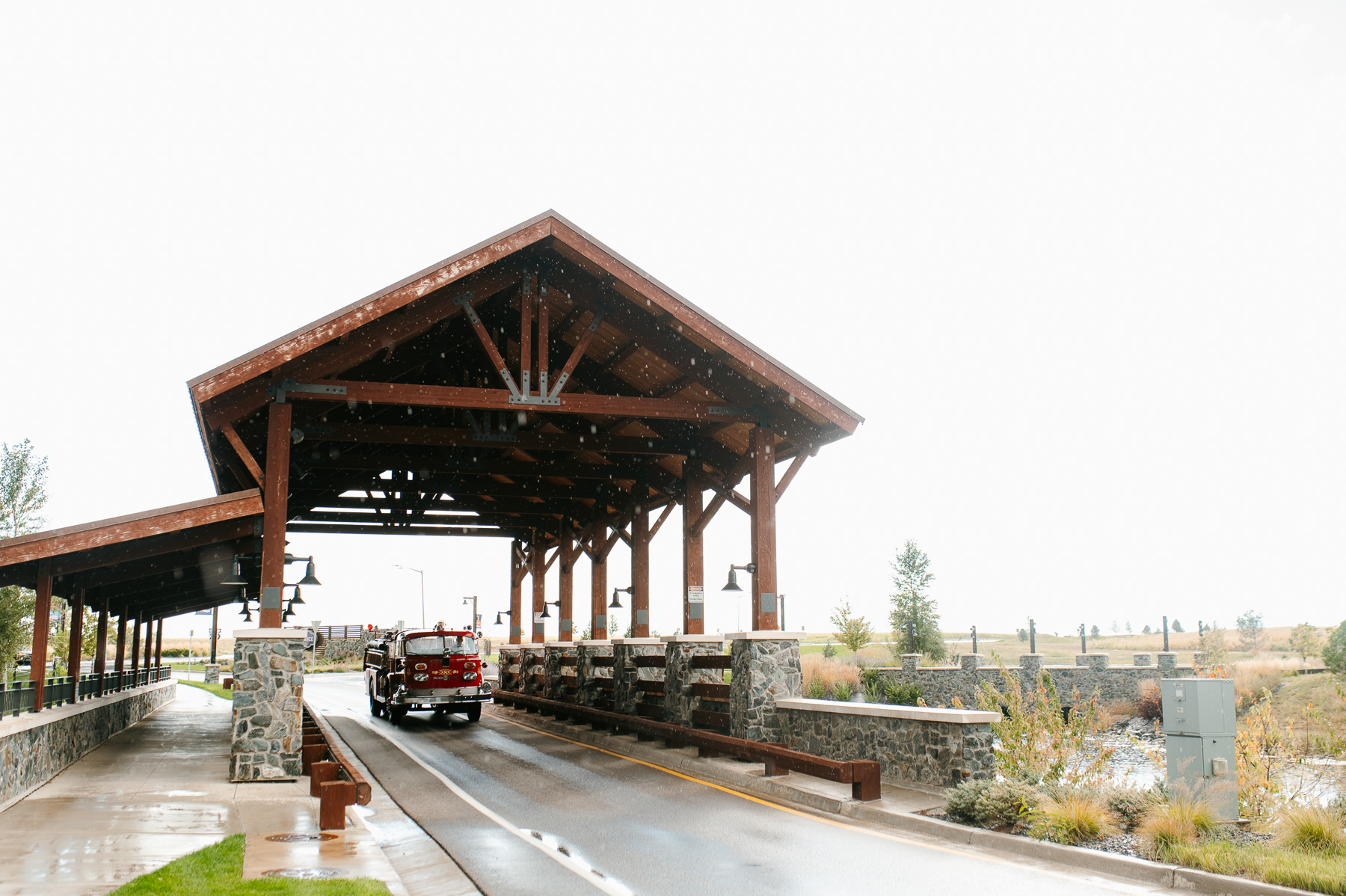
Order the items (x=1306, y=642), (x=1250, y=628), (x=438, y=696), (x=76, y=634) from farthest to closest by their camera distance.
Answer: (x=1250, y=628) → (x=1306, y=642) → (x=438, y=696) → (x=76, y=634)

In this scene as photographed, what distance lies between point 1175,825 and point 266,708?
36.5 ft

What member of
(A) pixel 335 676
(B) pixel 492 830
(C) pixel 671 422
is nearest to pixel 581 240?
(C) pixel 671 422

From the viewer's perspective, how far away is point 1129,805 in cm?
927

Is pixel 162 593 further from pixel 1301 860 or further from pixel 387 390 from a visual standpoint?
pixel 1301 860

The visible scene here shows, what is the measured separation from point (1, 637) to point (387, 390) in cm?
3267

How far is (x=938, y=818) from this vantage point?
9.77 m

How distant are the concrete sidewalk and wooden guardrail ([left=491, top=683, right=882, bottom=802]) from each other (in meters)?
5.11

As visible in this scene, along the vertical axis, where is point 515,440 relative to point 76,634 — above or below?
above

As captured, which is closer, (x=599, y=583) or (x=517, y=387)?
(x=517, y=387)

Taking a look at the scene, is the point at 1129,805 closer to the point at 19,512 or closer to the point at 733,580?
the point at 733,580

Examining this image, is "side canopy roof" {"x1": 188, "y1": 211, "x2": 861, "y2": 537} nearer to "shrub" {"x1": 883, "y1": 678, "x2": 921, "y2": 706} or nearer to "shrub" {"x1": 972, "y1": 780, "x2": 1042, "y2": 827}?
"shrub" {"x1": 972, "y1": 780, "x2": 1042, "y2": 827}

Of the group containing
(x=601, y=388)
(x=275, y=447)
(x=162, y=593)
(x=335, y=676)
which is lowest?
(x=335, y=676)

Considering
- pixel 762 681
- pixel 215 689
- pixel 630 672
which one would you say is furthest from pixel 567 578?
pixel 215 689

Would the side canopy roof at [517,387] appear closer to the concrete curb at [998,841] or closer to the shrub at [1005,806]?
the concrete curb at [998,841]
